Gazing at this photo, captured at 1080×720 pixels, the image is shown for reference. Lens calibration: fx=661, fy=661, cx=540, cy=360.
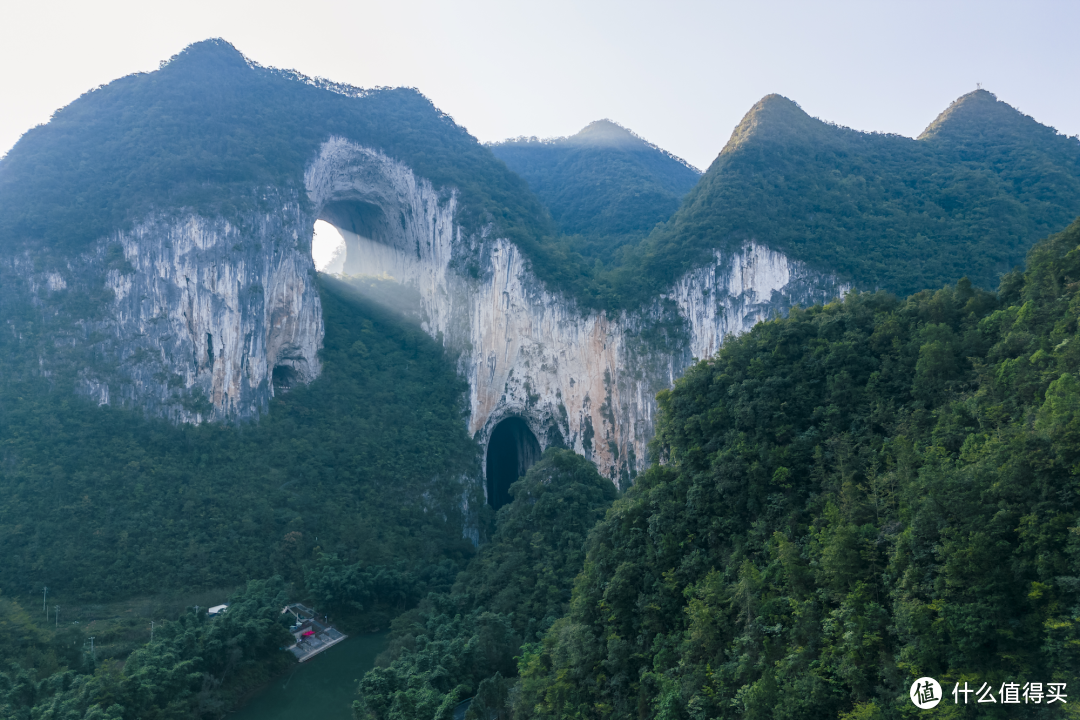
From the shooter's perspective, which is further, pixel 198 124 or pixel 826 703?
pixel 198 124

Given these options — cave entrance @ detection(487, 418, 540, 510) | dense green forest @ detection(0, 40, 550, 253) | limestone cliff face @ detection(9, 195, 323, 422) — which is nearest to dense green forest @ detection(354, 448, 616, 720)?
cave entrance @ detection(487, 418, 540, 510)

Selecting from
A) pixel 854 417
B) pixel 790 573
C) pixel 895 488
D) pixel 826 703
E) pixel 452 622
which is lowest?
pixel 452 622

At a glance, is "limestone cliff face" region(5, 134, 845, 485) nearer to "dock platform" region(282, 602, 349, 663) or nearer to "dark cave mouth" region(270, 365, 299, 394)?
"dark cave mouth" region(270, 365, 299, 394)

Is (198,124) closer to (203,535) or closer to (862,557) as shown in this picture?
(203,535)

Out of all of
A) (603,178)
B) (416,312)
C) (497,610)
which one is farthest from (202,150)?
(603,178)

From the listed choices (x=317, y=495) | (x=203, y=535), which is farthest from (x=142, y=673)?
(x=317, y=495)
